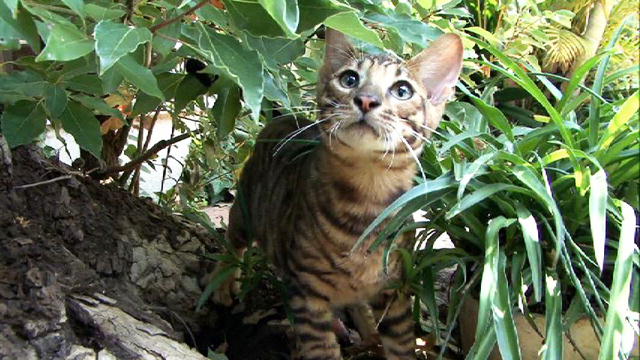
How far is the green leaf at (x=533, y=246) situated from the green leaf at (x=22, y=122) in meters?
1.31

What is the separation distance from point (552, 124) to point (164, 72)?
42.9 inches

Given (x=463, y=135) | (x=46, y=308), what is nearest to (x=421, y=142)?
(x=463, y=135)

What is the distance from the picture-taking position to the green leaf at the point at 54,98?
1796 mm

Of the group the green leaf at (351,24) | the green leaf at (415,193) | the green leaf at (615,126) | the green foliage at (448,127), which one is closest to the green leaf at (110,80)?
the green foliage at (448,127)

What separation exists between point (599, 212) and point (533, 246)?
0.21 m

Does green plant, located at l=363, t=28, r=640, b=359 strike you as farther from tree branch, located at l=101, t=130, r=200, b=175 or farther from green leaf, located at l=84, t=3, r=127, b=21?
tree branch, located at l=101, t=130, r=200, b=175

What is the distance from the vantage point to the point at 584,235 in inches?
73.9

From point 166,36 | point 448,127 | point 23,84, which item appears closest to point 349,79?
point 448,127

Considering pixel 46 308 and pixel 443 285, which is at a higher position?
pixel 443 285

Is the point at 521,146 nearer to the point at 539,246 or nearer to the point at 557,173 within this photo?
the point at 557,173

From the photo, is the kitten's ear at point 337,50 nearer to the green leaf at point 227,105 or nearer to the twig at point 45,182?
the green leaf at point 227,105

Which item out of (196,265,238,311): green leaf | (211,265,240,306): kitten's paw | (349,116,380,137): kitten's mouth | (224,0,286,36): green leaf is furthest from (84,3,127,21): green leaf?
(211,265,240,306): kitten's paw

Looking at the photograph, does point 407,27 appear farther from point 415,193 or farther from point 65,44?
point 65,44

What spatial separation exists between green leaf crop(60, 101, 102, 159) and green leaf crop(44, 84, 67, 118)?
15cm
